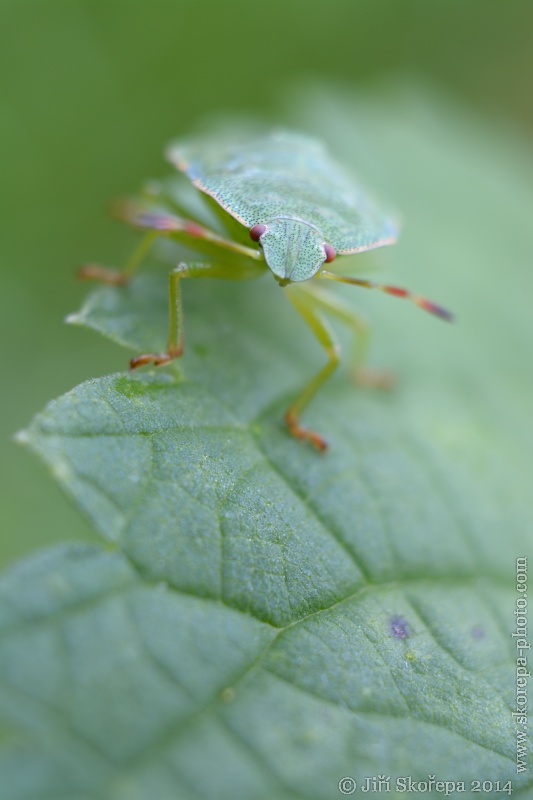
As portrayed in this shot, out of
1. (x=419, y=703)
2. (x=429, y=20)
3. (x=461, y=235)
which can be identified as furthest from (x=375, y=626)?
(x=429, y=20)

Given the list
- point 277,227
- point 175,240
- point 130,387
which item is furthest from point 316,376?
point 130,387

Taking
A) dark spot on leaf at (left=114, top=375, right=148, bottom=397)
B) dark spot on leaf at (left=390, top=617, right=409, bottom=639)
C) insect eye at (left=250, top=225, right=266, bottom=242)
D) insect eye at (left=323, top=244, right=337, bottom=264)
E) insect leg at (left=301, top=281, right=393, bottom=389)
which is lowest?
dark spot on leaf at (left=390, top=617, right=409, bottom=639)

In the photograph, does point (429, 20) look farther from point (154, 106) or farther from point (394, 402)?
point (394, 402)

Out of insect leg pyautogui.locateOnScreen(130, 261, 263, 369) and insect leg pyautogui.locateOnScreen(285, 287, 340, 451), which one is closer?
insect leg pyautogui.locateOnScreen(130, 261, 263, 369)

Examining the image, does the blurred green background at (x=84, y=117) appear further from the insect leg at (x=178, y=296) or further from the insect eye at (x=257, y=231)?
the insect eye at (x=257, y=231)

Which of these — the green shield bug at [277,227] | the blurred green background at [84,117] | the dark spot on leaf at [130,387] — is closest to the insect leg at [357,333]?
the green shield bug at [277,227]

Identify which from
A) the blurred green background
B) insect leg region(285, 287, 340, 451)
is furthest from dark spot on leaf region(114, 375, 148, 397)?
the blurred green background

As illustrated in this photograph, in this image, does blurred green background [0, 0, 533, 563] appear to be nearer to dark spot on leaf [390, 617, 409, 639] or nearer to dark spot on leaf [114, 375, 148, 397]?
dark spot on leaf [114, 375, 148, 397]
